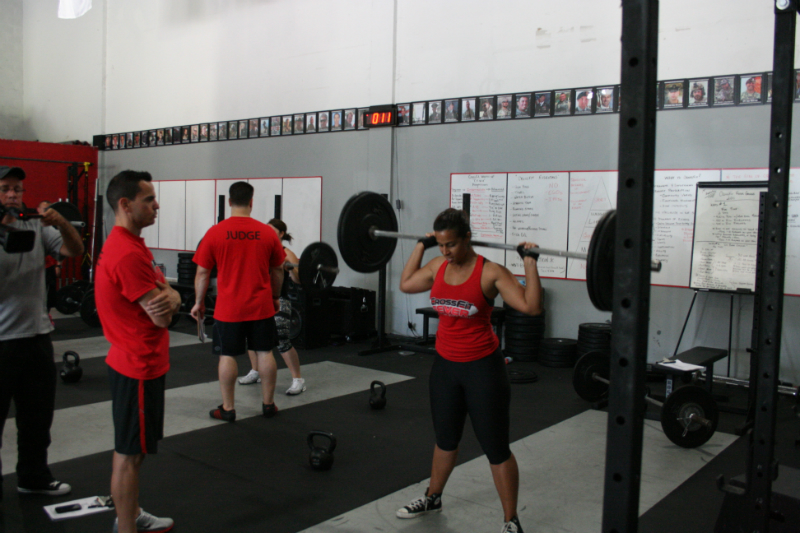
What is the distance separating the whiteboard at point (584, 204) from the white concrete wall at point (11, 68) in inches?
384

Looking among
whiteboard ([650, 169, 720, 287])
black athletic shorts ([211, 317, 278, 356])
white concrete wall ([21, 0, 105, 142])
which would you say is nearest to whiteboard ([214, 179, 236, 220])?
white concrete wall ([21, 0, 105, 142])

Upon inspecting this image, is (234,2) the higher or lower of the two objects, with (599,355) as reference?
higher

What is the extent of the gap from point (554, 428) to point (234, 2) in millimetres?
6691

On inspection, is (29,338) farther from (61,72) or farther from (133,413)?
(61,72)

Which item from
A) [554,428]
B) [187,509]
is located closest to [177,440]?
[187,509]

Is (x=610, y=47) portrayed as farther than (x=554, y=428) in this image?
Yes

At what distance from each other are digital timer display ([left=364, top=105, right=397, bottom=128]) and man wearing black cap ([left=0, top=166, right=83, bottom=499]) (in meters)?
4.22

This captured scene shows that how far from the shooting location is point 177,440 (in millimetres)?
3414

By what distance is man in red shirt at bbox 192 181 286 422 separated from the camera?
3.55 meters

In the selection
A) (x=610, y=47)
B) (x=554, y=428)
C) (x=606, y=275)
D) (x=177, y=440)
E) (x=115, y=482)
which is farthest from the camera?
(x=610, y=47)

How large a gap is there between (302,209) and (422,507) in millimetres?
Answer: 5137

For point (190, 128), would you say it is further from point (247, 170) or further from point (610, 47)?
point (610, 47)

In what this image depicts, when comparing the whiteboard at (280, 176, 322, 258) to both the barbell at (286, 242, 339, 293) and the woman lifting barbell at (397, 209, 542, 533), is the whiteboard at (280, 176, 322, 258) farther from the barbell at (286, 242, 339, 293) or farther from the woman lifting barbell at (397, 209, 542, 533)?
the woman lifting barbell at (397, 209, 542, 533)

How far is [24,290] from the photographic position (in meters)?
2.50
